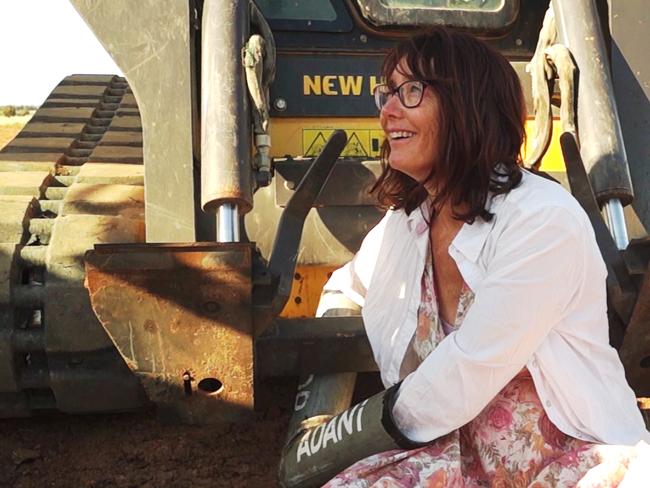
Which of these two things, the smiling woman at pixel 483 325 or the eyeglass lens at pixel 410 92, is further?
the eyeglass lens at pixel 410 92

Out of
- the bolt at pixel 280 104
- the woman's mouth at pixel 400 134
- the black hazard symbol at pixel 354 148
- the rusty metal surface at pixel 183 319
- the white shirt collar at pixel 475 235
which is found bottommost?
the rusty metal surface at pixel 183 319

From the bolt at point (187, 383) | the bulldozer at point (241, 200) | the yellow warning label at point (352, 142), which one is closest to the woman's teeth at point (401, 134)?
the bulldozer at point (241, 200)

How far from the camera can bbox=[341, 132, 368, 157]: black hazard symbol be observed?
138 inches

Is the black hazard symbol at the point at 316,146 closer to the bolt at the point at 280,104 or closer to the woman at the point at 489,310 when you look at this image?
the bolt at the point at 280,104

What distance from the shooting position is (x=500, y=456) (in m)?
1.99

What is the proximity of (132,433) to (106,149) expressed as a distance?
4.06 feet

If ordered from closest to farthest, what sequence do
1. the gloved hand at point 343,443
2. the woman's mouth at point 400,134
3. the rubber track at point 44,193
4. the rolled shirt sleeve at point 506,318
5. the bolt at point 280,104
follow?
1. the rolled shirt sleeve at point 506,318
2. the gloved hand at point 343,443
3. the woman's mouth at point 400,134
4. the rubber track at point 44,193
5. the bolt at point 280,104

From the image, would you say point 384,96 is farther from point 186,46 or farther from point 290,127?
point 290,127

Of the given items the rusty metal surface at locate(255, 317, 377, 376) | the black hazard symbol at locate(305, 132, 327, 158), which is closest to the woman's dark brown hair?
the rusty metal surface at locate(255, 317, 377, 376)

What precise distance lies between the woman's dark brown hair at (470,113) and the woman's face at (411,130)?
0.6 inches

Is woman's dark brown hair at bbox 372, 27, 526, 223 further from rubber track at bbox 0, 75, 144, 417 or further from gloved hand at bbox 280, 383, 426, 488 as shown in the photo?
rubber track at bbox 0, 75, 144, 417

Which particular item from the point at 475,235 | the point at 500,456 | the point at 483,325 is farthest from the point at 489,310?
the point at 500,456

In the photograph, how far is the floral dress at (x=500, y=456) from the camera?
1.90 metres

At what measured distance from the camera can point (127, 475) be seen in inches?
117
